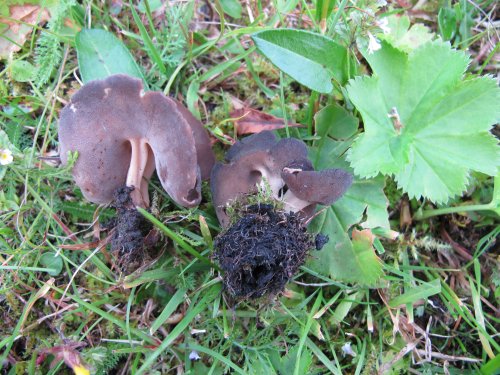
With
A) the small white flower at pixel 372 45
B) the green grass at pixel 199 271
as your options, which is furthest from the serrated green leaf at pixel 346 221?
the small white flower at pixel 372 45

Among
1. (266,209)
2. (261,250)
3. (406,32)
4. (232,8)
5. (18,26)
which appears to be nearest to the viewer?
(261,250)

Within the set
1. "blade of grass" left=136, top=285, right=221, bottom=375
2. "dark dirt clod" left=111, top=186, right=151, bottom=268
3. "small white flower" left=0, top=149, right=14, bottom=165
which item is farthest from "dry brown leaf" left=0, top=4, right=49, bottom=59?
"blade of grass" left=136, top=285, right=221, bottom=375

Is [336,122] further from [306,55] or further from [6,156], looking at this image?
[6,156]

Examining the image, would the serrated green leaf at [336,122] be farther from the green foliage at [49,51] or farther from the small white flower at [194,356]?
the green foliage at [49,51]

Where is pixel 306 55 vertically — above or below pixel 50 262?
above

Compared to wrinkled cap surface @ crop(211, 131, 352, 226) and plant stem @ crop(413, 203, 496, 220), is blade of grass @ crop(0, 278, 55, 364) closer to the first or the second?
wrinkled cap surface @ crop(211, 131, 352, 226)

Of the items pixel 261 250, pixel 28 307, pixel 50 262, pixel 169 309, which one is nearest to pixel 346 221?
pixel 261 250

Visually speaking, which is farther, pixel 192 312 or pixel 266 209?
pixel 192 312
